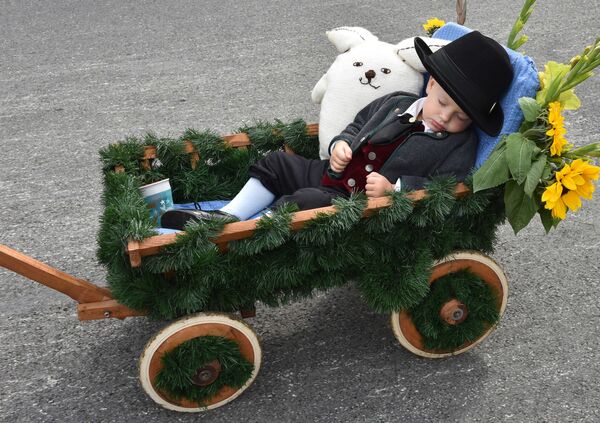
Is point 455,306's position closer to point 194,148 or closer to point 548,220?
point 548,220

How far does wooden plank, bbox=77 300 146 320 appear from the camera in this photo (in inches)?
85.5

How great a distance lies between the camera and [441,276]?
7.65 ft

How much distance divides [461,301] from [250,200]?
80cm

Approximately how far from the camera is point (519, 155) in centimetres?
206

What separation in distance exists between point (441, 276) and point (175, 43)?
128 inches

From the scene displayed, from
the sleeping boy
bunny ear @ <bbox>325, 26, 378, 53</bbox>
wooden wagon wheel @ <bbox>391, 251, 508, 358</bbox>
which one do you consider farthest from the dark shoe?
bunny ear @ <bbox>325, 26, 378, 53</bbox>

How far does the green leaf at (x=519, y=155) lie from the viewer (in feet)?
6.71

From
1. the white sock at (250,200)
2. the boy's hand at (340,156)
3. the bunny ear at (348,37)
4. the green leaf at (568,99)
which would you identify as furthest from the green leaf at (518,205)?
the bunny ear at (348,37)

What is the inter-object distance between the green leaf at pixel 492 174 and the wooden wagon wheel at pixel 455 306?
0.95 ft

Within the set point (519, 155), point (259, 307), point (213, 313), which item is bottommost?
point (259, 307)

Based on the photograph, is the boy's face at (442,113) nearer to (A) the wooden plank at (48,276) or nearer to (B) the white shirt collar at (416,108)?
(B) the white shirt collar at (416,108)

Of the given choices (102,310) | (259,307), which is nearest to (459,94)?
(259,307)

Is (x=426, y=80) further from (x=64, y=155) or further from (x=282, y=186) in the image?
(x=64, y=155)

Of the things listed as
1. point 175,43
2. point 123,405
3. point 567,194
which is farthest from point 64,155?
point 567,194
